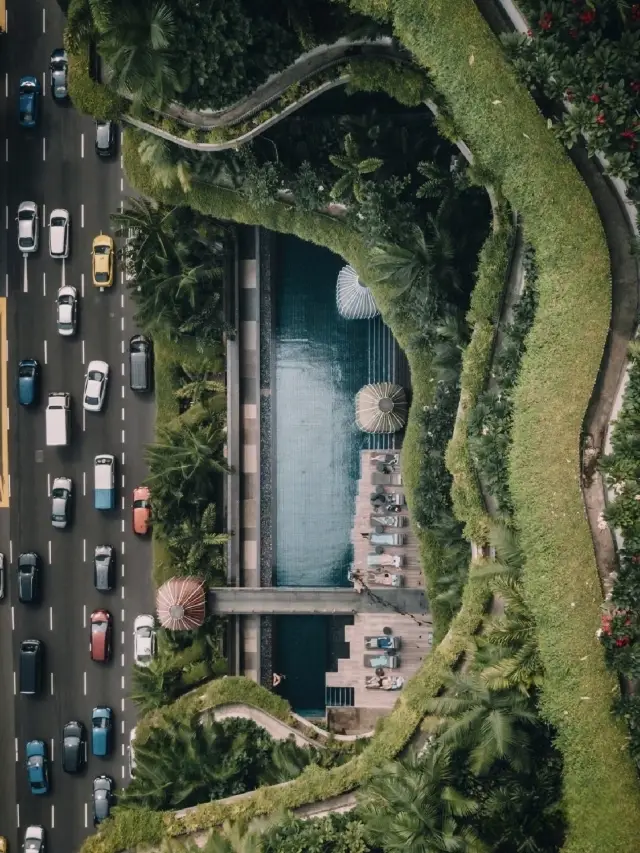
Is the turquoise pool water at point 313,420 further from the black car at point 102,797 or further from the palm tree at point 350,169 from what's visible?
the black car at point 102,797

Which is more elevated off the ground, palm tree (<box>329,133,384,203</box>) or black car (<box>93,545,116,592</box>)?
palm tree (<box>329,133,384,203</box>)

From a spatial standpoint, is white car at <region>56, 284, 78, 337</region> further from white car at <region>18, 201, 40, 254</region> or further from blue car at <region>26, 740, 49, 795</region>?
blue car at <region>26, 740, 49, 795</region>

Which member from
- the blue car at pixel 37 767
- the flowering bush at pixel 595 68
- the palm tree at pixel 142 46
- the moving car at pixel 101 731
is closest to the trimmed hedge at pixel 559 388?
the flowering bush at pixel 595 68

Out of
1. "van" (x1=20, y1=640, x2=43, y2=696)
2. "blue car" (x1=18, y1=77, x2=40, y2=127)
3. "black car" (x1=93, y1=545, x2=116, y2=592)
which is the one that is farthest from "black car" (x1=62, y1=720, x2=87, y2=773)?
"blue car" (x1=18, y1=77, x2=40, y2=127)

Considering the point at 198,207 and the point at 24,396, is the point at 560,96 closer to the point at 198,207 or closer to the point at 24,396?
the point at 198,207

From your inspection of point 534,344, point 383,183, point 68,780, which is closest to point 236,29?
point 383,183

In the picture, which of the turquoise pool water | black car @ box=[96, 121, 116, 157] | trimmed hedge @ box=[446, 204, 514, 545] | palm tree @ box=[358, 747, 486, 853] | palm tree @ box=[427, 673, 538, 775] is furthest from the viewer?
black car @ box=[96, 121, 116, 157]
